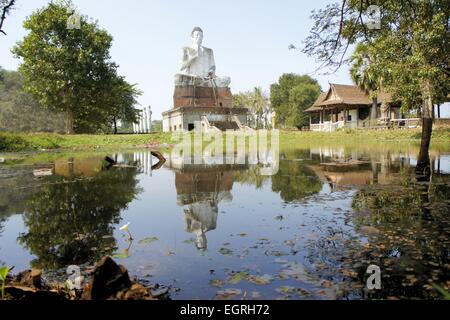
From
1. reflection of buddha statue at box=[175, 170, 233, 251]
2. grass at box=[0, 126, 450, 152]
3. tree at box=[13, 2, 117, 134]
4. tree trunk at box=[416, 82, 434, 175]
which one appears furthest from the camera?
tree at box=[13, 2, 117, 134]

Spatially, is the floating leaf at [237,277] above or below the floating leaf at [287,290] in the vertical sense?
above

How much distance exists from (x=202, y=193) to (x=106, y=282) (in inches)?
282

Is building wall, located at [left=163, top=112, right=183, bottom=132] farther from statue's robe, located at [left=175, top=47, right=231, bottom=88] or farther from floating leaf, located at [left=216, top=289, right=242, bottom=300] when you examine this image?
floating leaf, located at [left=216, top=289, right=242, bottom=300]

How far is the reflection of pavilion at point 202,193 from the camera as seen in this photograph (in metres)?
7.14

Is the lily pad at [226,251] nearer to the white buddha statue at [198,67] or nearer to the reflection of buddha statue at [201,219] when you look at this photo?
the reflection of buddha statue at [201,219]

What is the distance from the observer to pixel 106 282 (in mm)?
3588

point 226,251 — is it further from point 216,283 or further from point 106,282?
point 106,282

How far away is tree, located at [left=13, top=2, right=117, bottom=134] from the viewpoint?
133 ft

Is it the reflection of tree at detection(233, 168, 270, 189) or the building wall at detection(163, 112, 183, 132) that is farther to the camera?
the building wall at detection(163, 112, 183, 132)

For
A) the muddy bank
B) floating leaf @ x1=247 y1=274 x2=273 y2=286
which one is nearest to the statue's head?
floating leaf @ x1=247 y1=274 x2=273 y2=286

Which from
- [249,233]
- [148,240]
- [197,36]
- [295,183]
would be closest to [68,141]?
[197,36]

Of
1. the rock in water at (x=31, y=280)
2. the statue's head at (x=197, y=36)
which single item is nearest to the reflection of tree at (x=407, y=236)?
the rock in water at (x=31, y=280)

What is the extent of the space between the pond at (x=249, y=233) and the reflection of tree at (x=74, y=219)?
29 millimetres

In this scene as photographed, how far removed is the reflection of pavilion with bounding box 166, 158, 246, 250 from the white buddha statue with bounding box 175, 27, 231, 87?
4147 cm
